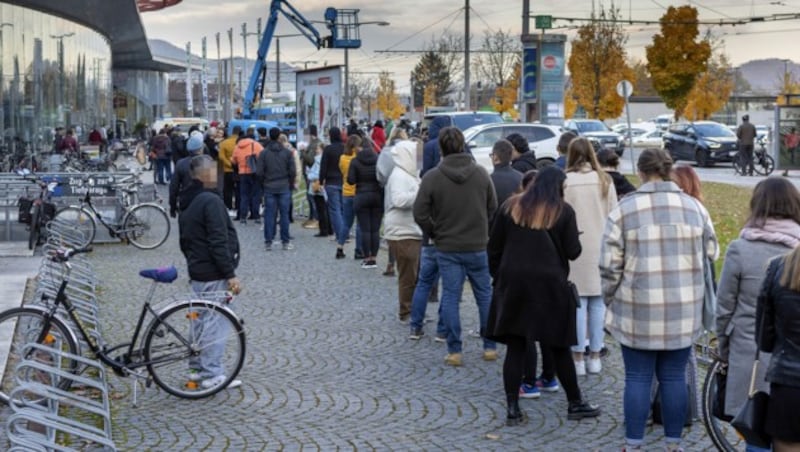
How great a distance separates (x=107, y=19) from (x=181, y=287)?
104 ft

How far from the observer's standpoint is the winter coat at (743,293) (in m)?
5.73

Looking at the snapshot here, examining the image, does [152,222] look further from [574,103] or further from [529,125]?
[574,103]

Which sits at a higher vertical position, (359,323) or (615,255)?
(615,255)

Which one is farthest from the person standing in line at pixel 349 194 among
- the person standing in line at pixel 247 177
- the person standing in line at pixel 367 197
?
the person standing in line at pixel 247 177

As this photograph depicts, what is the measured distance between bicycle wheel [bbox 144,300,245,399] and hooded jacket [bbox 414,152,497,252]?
1.80 m

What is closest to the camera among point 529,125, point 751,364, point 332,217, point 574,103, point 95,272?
point 751,364

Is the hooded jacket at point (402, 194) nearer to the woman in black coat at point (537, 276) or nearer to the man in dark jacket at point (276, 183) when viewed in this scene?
the woman in black coat at point (537, 276)

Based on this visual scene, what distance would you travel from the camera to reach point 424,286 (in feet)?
33.9

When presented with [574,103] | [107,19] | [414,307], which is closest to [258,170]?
[414,307]

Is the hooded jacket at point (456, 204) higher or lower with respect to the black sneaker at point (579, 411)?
higher

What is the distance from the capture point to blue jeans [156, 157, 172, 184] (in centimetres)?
3328

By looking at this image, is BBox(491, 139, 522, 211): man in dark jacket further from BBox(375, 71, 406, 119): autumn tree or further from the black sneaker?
BBox(375, 71, 406, 119): autumn tree

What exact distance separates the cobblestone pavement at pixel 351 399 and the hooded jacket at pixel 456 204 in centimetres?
106

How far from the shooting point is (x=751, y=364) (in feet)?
19.0
